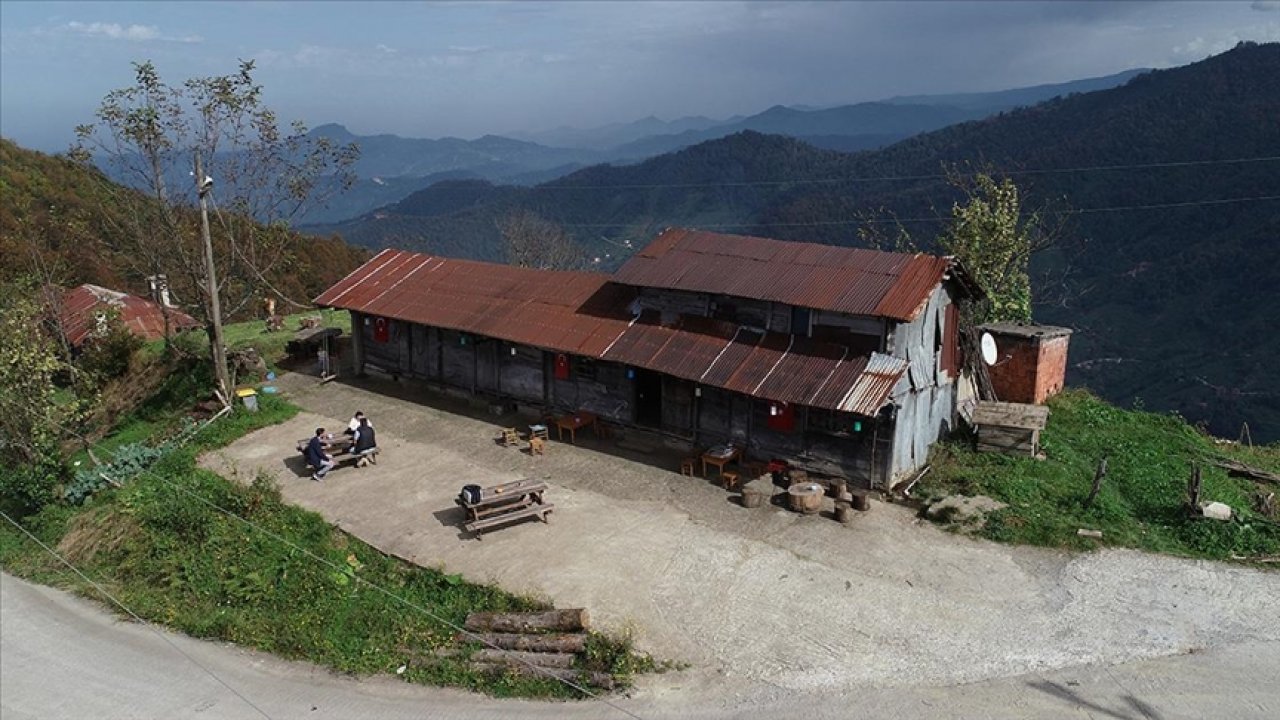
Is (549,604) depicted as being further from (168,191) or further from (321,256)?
(321,256)

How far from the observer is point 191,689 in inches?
545

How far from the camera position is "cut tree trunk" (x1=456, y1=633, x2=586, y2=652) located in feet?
44.9

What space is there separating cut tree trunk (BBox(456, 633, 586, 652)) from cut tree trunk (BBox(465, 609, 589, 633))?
0.50ft

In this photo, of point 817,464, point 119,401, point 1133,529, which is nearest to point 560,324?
point 817,464

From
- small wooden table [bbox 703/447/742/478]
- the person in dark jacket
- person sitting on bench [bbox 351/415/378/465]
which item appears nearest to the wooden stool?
person sitting on bench [bbox 351/415/378/465]

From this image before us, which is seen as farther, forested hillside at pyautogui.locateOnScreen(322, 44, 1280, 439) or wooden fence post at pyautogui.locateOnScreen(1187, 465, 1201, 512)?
forested hillside at pyautogui.locateOnScreen(322, 44, 1280, 439)

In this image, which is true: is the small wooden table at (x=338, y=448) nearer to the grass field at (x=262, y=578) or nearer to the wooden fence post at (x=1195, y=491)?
the grass field at (x=262, y=578)

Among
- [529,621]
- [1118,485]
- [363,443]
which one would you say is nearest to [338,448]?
[363,443]

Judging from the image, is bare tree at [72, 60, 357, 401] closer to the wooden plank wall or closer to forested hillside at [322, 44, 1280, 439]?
the wooden plank wall

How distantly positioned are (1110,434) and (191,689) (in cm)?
2191

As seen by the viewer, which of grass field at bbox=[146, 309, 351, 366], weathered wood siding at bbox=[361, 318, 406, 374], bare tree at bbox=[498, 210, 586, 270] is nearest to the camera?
weathered wood siding at bbox=[361, 318, 406, 374]

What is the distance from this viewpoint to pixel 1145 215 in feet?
284

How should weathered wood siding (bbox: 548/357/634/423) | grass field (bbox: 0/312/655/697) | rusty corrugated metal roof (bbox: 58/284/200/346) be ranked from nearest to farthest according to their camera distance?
1. grass field (bbox: 0/312/655/697)
2. weathered wood siding (bbox: 548/357/634/423)
3. rusty corrugated metal roof (bbox: 58/284/200/346)

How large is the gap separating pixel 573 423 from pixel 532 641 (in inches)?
372
